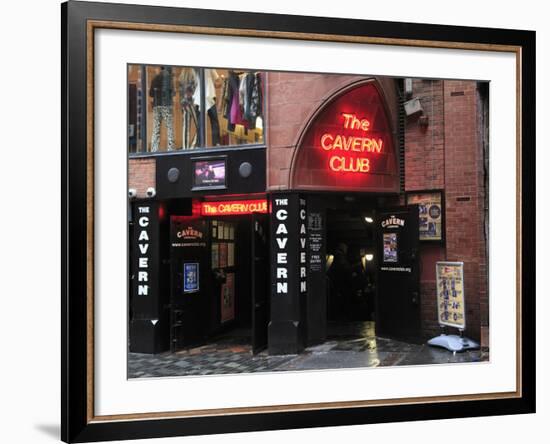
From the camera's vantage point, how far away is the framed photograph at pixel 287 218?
14.6 feet

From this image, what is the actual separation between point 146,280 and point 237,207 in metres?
2.11

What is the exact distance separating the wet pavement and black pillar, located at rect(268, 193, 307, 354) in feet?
0.85

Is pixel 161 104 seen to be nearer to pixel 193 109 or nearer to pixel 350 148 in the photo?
pixel 193 109

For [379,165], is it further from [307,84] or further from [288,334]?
[288,334]

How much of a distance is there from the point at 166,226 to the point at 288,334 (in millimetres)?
2584

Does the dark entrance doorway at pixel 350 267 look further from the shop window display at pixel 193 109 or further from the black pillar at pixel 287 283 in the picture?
the shop window display at pixel 193 109

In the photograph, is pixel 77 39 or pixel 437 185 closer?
pixel 77 39

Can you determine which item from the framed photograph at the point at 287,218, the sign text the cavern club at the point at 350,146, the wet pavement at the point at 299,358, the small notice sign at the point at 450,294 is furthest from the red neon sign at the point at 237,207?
the small notice sign at the point at 450,294

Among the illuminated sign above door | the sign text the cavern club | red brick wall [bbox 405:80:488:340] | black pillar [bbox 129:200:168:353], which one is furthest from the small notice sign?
black pillar [bbox 129:200:168:353]

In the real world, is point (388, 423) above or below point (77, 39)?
below

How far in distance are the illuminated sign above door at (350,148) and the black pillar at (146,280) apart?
2.32 meters

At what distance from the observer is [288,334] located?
850 centimetres

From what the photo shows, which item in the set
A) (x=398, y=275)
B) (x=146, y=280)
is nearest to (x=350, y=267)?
(x=398, y=275)

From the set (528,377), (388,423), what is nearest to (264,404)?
(388,423)
